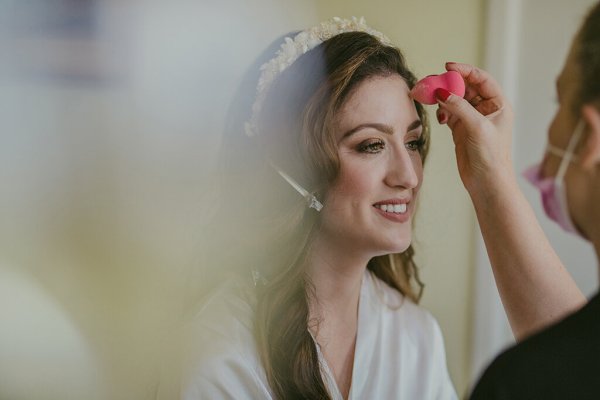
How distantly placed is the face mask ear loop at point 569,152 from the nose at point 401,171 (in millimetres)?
414

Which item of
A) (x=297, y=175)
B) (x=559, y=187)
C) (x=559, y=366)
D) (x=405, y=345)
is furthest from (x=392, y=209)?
(x=559, y=366)

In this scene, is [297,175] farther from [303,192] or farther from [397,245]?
[397,245]

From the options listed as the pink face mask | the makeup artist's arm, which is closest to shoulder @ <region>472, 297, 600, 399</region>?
the pink face mask

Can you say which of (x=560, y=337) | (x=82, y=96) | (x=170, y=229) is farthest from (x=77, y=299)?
(x=560, y=337)

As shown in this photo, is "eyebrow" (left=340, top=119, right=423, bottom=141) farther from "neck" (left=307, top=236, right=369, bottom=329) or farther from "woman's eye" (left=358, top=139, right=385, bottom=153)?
"neck" (left=307, top=236, right=369, bottom=329)

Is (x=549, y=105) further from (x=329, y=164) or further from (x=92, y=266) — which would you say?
(x=92, y=266)

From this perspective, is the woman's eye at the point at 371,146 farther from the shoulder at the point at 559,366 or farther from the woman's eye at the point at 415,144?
the shoulder at the point at 559,366

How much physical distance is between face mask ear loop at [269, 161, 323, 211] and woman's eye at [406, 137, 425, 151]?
0.17 m

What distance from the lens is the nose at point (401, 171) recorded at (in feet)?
3.43

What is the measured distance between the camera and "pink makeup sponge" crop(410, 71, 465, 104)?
1027 mm

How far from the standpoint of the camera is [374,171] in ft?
3.46

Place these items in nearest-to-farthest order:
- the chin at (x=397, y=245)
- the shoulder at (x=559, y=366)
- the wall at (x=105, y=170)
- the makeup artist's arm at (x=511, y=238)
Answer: the shoulder at (x=559, y=366) < the makeup artist's arm at (x=511, y=238) < the chin at (x=397, y=245) < the wall at (x=105, y=170)

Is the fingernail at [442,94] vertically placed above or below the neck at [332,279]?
above

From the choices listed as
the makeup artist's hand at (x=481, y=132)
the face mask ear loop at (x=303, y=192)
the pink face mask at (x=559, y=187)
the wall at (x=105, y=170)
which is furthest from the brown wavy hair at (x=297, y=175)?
the pink face mask at (x=559, y=187)
